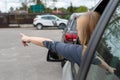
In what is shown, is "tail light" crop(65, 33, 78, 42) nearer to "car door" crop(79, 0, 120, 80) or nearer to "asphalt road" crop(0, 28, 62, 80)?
"asphalt road" crop(0, 28, 62, 80)

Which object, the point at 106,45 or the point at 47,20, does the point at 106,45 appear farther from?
the point at 47,20

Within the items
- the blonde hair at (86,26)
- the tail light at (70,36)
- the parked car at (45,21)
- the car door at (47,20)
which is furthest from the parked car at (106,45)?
the car door at (47,20)

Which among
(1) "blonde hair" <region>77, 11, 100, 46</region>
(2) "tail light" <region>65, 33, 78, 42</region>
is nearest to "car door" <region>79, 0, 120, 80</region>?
(1) "blonde hair" <region>77, 11, 100, 46</region>

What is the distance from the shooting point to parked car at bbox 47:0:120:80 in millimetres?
2434

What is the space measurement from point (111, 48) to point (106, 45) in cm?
6

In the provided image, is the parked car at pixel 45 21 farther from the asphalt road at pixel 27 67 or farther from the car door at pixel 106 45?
the car door at pixel 106 45

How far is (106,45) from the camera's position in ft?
8.66

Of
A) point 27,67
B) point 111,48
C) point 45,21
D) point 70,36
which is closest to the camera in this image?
point 111,48

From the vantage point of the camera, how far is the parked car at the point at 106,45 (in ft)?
7.98

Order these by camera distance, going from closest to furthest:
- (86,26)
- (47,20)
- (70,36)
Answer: (86,26), (70,36), (47,20)

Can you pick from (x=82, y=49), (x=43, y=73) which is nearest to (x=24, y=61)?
(x=43, y=73)

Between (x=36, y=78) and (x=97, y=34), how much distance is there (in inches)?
319

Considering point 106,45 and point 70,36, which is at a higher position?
point 106,45

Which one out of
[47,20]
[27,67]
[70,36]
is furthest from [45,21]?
[70,36]
